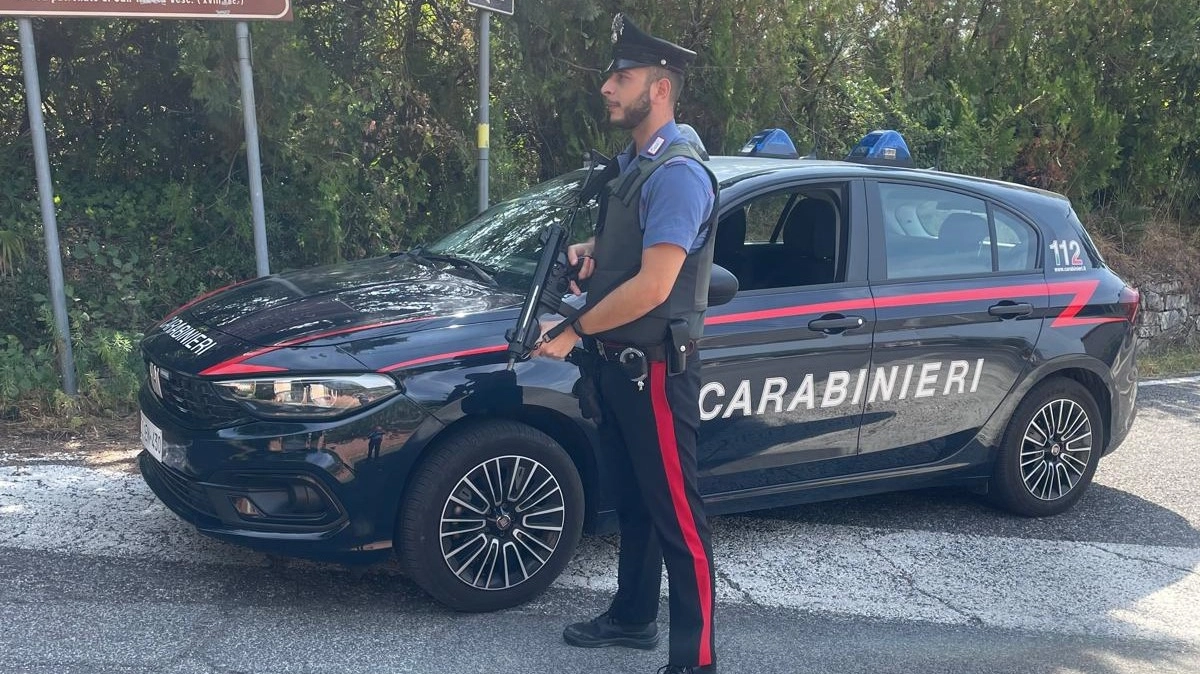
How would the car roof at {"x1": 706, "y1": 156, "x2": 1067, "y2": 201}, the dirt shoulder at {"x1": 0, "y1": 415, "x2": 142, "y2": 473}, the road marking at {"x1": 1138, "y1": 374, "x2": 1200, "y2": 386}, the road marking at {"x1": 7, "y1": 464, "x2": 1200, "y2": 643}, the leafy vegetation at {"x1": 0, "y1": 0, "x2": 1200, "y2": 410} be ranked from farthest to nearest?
the road marking at {"x1": 1138, "y1": 374, "x2": 1200, "y2": 386} < the leafy vegetation at {"x1": 0, "y1": 0, "x2": 1200, "y2": 410} < the dirt shoulder at {"x1": 0, "y1": 415, "x2": 142, "y2": 473} < the car roof at {"x1": 706, "y1": 156, "x2": 1067, "y2": 201} < the road marking at {"x1": 7, "y1": 464, "x2": 1200, "y2": 643}

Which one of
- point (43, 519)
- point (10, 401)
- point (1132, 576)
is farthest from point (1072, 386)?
point (10, 401)

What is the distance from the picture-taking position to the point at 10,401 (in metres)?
6.18

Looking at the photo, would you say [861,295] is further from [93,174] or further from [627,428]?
[93,174]

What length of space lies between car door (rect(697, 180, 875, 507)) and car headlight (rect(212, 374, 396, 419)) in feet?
4.37

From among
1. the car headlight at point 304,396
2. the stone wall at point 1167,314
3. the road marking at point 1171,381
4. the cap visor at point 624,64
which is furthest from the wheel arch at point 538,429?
the stone wall at point 1167,314

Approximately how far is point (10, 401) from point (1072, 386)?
5631mm

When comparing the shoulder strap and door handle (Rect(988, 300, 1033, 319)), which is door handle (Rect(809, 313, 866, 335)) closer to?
door handle (Rect(988, 300, 1033, 319))

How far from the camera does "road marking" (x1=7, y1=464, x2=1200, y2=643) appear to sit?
13.9ft

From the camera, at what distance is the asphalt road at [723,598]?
366cm

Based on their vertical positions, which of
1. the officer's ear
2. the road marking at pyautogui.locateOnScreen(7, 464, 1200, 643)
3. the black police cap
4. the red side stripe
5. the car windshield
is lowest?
the road marking at pyautogui.locateOnScreen(7, 464, 1200, 643)

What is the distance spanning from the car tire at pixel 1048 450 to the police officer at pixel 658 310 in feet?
7.41

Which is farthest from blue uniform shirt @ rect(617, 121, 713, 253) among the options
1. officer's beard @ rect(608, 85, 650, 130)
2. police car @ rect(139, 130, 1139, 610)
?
police car @ rect(139, 130, 1139, 610)

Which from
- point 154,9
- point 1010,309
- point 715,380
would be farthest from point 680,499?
point 154,9

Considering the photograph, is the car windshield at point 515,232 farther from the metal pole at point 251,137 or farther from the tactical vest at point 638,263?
the metal pole at point 251,137
